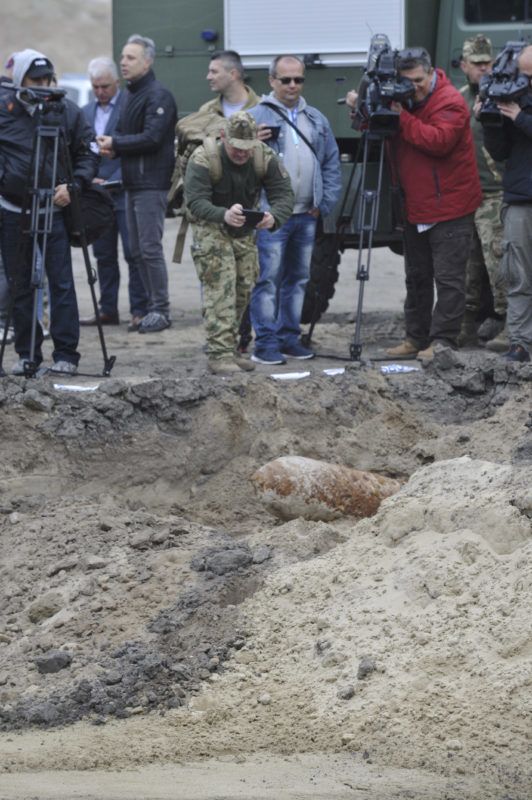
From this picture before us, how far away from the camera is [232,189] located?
30.9 feet

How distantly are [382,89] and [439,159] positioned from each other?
70 centimetres

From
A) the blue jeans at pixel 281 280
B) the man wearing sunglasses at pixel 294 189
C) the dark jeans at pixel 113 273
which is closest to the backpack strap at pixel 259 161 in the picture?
the man wearing sunglasses at pixel 294 189

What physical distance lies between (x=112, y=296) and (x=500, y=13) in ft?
13.3

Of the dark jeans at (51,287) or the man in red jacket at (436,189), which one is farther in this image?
the man in red jacket at (436,189)

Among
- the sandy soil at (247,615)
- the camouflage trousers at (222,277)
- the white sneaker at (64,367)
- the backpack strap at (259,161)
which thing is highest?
the backpack strap at (259,161)

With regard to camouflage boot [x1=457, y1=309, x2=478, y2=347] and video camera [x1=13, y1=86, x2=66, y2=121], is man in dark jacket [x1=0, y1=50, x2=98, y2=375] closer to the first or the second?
video camera [x1=13, y1=86, x2=66, y2=121]

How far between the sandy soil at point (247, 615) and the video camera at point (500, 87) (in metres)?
1.87

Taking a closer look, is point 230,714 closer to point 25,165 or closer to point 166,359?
point 25,165

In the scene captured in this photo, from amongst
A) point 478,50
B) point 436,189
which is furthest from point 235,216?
point 478,50

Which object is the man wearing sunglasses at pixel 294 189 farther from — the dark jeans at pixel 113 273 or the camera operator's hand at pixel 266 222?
the dark jeans at pixel 113 273

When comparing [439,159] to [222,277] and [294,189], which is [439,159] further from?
[222,277]

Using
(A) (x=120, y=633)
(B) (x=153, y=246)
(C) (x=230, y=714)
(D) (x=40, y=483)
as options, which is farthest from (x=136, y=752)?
(B) (x=153, y=246)

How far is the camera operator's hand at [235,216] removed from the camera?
29.9 ft

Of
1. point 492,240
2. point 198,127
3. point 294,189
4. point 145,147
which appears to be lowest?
point 492,240
